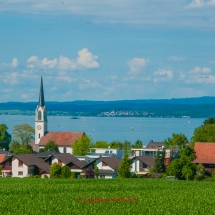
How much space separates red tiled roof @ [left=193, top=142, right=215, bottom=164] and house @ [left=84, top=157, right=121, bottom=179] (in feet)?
23.6

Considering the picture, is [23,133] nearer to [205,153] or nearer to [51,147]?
[51,147]

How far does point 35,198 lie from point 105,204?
3476mm

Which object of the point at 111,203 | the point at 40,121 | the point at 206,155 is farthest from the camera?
the point at 40,121

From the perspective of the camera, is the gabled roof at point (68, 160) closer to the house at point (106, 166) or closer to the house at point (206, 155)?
the house at point (106, 166)

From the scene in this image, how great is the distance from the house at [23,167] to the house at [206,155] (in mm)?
12249

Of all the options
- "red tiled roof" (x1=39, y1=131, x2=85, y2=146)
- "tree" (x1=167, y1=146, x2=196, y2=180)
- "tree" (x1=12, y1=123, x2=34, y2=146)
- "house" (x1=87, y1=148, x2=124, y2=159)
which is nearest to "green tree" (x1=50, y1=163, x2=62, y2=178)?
"tree" (x1=167, y1=146, x2=196, y2=180)

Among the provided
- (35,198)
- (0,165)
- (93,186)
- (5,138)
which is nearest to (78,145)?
(5,138)

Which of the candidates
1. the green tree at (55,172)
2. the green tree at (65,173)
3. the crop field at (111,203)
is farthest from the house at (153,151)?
the crop field at (111,203)

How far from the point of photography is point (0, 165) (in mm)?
56875

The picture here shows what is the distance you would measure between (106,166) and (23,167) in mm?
7182

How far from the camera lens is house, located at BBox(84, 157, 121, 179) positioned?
5494 centimetres

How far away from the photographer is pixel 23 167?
55.0 meters

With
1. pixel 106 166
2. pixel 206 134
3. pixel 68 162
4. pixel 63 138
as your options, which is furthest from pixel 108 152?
pixel 106 166

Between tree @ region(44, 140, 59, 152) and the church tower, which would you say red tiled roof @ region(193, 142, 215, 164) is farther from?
the church tower
